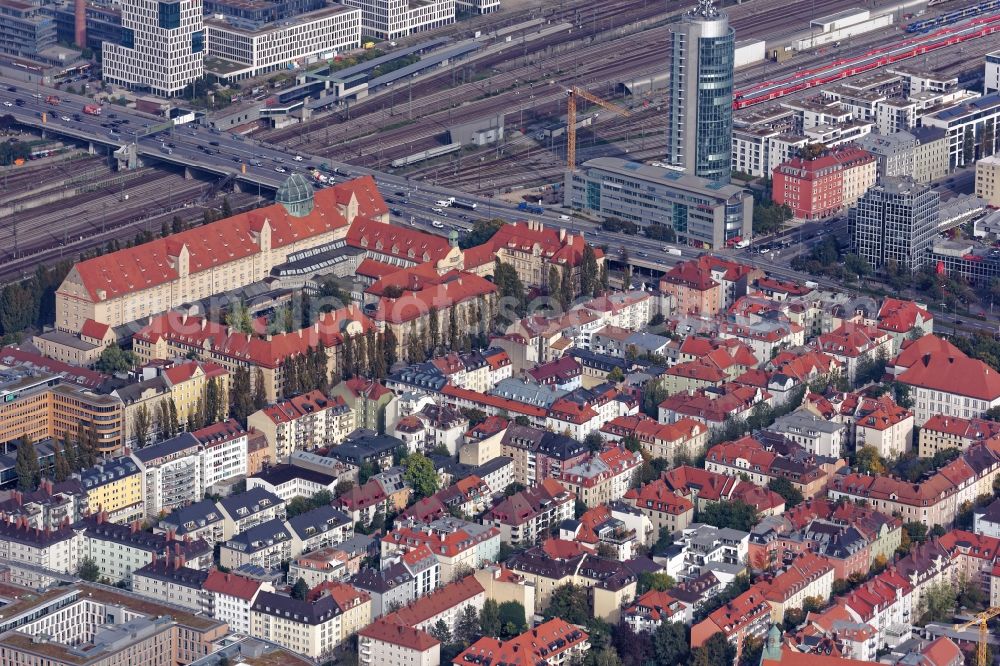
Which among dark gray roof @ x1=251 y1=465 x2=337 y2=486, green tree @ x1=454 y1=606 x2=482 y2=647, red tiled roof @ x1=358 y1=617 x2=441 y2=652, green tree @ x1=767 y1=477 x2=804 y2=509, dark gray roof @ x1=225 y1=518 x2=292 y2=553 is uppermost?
dark gray roof @ x1=225 y1=518 x2=292 y2=553

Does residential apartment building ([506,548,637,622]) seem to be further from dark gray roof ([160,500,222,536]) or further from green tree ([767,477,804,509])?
dark gray roof ([160,500,222,536])

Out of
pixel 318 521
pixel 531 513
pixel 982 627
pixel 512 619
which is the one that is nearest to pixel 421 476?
pixel 531 513

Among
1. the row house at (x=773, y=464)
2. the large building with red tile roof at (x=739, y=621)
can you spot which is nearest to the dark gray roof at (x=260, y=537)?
the large building with red tile roof at (x=739, y=621)

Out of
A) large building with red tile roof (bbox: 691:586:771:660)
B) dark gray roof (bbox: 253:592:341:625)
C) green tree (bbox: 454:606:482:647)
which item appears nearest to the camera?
large building with red tile roof (bbox: 691:586:771:660)

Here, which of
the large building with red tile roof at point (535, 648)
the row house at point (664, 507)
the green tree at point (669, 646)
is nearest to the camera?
the large building with red tile roof at point (535, 648)

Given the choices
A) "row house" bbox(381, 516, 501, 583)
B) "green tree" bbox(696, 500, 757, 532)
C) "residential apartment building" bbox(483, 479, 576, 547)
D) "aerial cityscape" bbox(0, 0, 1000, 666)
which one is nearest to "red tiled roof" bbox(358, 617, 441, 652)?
"aerial cityscape" bbox(0, 0, 1000, 666)

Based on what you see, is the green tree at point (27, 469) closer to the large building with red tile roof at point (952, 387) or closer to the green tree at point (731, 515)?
the green tree at point (731, 515)

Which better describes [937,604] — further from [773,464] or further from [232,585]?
[232,585]
